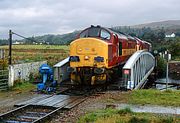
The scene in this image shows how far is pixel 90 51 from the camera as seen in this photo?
17828 mm

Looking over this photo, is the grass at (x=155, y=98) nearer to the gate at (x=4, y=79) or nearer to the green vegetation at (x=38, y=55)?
the gate at (x=4, y=79)

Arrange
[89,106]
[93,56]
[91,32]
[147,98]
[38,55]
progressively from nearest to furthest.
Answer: [89,106], [147,98], [93,56], [91,32], [38,55]

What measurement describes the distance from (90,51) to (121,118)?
7700 mm

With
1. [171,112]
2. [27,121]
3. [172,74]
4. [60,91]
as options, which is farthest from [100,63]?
[172,74]

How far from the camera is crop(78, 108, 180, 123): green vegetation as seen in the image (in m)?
10.2

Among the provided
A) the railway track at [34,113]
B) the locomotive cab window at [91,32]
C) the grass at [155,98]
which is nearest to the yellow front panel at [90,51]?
the locomotive cab window at [91,32]

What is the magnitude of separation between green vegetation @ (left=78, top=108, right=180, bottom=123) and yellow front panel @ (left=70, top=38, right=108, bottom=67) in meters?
6.21

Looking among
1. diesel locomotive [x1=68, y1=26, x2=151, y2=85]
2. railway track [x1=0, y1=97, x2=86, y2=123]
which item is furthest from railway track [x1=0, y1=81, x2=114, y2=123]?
diesel locomotive [x1=68, y1=26, x2=151, y2=85]

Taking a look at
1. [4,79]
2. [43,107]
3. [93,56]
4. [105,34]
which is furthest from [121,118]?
[4,79]

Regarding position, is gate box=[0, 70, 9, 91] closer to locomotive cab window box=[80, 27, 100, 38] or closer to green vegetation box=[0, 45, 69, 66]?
locomotive cab window box=[80, 27, 100, 38]

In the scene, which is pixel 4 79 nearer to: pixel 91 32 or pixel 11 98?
pixel 11 98

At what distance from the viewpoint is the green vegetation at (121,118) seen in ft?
33.4

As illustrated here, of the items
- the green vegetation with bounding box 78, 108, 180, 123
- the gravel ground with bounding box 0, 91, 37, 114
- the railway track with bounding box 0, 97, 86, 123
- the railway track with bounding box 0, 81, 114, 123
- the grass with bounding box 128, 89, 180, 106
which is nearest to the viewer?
the green vegetation with bounding box 78, 108, 180, 123

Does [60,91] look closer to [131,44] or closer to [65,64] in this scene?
[65,64]
